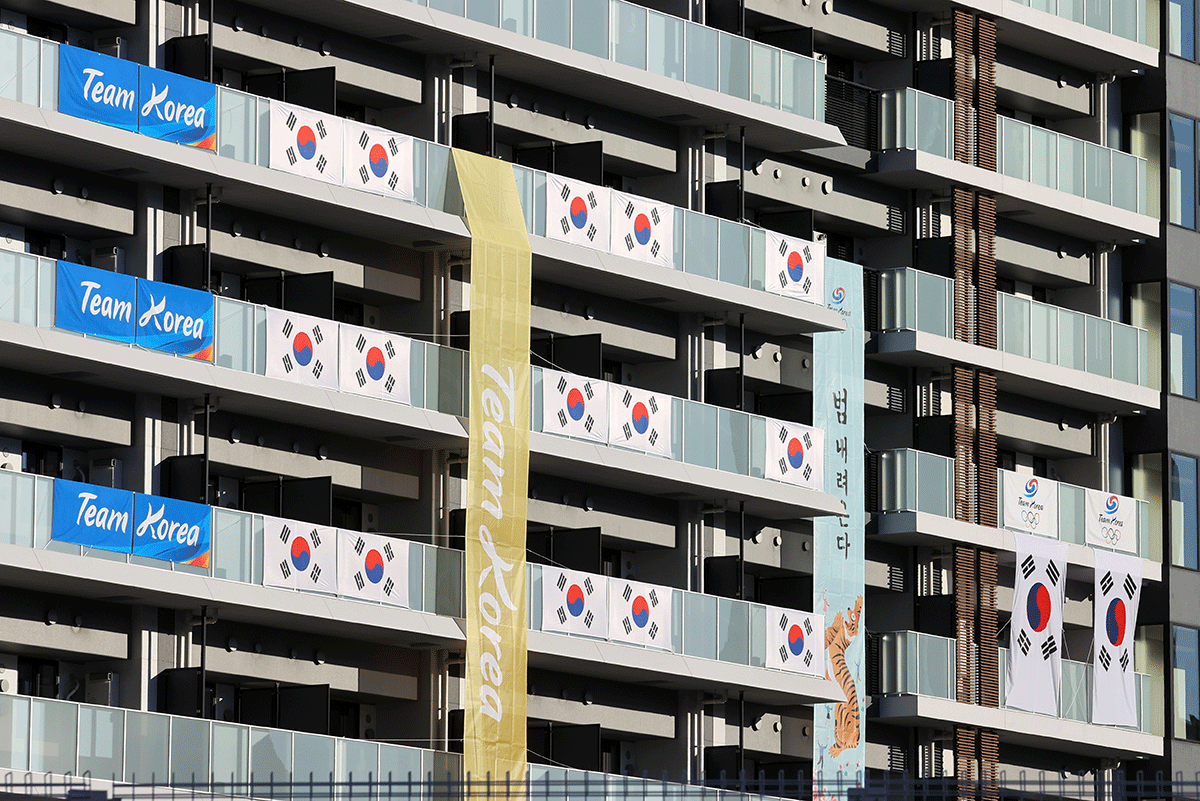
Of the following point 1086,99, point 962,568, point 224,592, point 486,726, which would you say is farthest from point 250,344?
point 1086,99

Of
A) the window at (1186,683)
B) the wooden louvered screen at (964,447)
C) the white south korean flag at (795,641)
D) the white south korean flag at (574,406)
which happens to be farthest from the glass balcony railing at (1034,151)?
the white south korean flag at (574,406)

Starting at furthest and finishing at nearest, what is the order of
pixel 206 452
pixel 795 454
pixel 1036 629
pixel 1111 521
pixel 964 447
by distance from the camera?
pixel 1111 521, pixel 964 447, pixel 1036 629, pixel 795 454, pixel 206 452

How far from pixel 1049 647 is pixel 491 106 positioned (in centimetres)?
2104

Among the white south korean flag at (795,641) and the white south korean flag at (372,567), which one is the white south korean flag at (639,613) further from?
the white south korean flag at (372,567)

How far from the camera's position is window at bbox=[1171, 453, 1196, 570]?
8719 cm

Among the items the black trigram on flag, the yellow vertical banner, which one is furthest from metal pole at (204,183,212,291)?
the black trigram on flag

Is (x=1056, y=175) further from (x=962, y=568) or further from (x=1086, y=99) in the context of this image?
(x=962, y=568)

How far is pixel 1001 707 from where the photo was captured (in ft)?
267

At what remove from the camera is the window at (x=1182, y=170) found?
88.2m

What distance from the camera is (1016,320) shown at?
84062 mm

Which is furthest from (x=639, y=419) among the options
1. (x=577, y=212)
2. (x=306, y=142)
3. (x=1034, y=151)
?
(x=1034, y=151)

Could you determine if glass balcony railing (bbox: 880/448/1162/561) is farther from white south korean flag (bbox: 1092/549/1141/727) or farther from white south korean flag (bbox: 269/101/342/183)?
white south korean flag (bbox: 269/101/342/183)

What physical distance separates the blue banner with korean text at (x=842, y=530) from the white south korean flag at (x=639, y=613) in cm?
614

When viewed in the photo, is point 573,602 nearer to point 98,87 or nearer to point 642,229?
point 642,229
